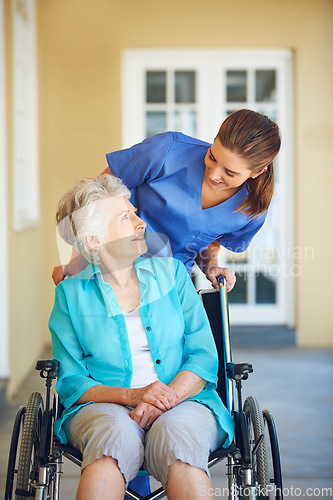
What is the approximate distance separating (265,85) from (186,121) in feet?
2.24

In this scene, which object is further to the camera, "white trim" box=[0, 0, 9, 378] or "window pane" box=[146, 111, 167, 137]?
"window pane" box=[146, 111, 167, 137]

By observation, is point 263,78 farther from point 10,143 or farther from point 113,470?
point 113,470

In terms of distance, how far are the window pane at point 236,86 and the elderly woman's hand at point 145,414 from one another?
3.85 metres

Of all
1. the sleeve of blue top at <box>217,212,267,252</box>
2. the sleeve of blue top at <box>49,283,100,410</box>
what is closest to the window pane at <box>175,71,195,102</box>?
the sleeve of blue top at <box>217,212,267,252</box>

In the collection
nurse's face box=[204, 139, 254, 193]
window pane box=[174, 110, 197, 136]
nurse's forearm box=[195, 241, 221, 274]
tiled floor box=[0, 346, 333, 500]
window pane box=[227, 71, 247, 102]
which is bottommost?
tiled floor box=[0, 346, 333, 500]

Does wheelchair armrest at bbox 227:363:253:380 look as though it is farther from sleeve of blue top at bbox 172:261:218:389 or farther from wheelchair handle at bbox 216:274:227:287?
wheelchair handle at bbox 216:274:227:287

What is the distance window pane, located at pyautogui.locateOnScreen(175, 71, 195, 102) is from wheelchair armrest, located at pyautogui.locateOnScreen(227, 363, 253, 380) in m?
3.62

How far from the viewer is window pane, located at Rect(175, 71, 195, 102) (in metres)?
5.03

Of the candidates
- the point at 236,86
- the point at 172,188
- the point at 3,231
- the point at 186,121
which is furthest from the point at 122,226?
the point at 236,86

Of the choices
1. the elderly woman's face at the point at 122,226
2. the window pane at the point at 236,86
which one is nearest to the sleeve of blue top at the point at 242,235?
the elderly woman's face at the point at 122,226

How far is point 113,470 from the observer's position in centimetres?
146

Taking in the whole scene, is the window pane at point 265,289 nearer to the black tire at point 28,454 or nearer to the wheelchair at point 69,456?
the wheelchair at point 69,456

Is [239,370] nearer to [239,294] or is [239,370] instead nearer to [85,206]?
[85,206]

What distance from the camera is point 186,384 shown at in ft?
5.53
